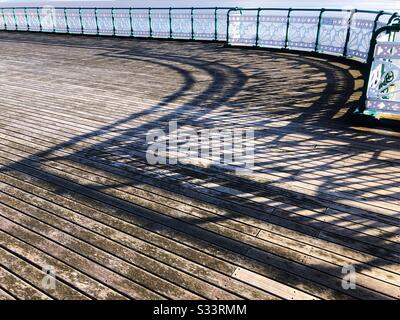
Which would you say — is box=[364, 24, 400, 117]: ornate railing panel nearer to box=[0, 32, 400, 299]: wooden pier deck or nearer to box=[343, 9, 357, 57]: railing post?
box=[0, 32, 400, 299]: wooden pier deck

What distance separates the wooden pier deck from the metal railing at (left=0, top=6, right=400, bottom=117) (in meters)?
1.04

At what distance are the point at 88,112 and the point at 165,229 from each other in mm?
4694

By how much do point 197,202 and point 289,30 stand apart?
36.9 feet

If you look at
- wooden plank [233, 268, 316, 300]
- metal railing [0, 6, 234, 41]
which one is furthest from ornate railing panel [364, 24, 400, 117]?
metal railing [0, 6, 234, 41]

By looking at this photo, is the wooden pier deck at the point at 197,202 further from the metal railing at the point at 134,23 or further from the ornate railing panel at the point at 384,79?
the metal railing at the point at 134,23

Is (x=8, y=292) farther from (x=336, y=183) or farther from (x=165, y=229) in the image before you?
(x=336, y=183)

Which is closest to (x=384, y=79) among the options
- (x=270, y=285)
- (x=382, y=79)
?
(x=382, y=79)

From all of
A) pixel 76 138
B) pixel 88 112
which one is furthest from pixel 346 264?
pixel 88 112

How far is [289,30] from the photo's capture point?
13.4 m

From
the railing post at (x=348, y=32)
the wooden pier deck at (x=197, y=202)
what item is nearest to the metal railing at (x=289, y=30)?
the railing post at (x=348, y=32)

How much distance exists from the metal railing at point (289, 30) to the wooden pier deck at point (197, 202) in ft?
3.41

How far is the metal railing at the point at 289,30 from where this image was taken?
6.38 meters

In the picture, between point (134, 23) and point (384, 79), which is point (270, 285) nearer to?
point (384, 79)

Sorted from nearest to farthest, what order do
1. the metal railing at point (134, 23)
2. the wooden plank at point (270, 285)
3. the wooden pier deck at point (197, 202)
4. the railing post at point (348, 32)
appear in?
the wooden plank at point (270, 285), the wooden pier deck at point (197, 202), the railing post at point (348, 32), the metal railing at point (134, 23)
